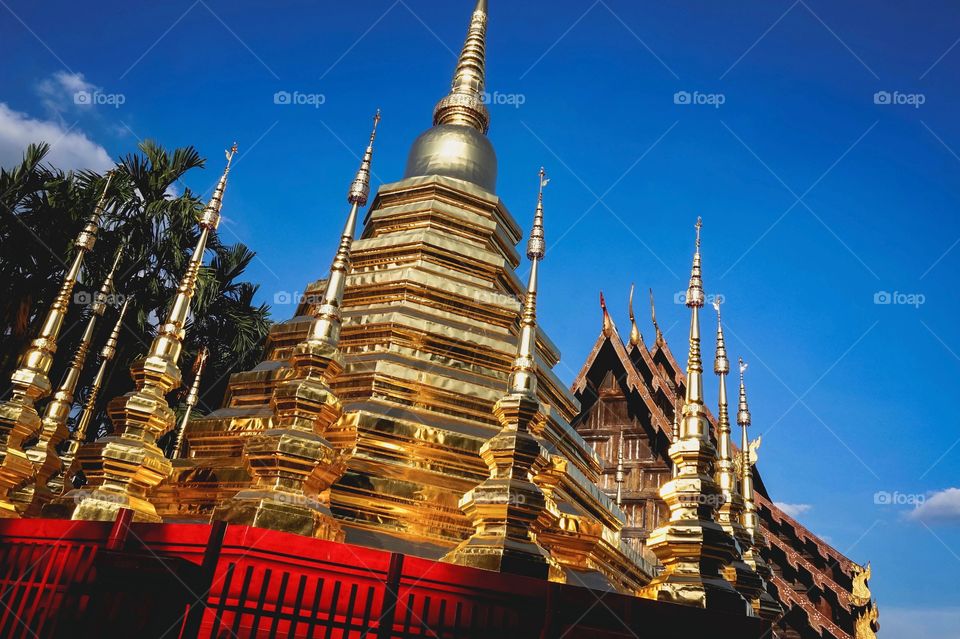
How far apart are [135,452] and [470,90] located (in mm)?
8263

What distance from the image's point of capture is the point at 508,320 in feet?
27.4

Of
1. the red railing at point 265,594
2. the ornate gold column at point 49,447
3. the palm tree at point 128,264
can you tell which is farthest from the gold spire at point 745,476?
the palm tree at point 128,264

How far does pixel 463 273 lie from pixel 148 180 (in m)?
8.56

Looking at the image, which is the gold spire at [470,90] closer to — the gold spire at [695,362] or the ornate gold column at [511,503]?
the gold spire at [695,362]

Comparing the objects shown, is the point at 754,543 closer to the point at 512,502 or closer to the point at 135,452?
the point at 512,502

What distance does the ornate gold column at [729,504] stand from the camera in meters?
6.09

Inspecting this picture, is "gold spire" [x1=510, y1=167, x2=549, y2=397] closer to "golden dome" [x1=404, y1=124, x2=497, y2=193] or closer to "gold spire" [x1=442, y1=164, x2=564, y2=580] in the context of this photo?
"gold spire" [x1=442, y1=164, x2=564, y2=580]

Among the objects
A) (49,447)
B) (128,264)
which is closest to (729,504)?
(49,447)

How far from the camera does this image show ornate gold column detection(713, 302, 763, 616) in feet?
20.0

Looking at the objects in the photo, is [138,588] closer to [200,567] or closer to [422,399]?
[200,567]

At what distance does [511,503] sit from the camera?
15.4 ft

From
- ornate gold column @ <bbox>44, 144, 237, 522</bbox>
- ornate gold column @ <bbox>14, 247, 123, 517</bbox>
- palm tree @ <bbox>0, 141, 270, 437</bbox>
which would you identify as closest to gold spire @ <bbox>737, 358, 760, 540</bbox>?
ornate gold column @ <bbox>44, 144, 237, 522</bbox>

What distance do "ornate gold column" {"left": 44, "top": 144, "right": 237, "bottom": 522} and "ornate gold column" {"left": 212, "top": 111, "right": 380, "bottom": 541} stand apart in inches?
36.8

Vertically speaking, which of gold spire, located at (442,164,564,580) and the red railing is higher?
gold spire, located at (442,164,564,580)
